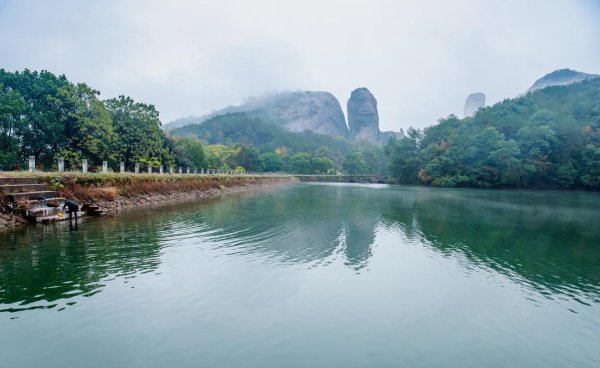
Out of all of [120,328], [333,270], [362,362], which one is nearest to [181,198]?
[333,270]

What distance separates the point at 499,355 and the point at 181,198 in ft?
114

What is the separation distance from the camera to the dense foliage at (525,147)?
213ft

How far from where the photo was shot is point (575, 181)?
214 ft

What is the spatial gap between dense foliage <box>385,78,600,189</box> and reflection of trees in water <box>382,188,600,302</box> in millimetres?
41970

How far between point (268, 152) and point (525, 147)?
293 ft

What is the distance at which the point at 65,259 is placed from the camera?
40.4ft

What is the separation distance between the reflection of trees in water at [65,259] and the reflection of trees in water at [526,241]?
43.9 ft

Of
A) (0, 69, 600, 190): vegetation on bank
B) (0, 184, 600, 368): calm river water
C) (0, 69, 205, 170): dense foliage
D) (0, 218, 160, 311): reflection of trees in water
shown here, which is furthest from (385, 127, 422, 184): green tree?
→ (0, 218, 160, 311): reflection of trees in water

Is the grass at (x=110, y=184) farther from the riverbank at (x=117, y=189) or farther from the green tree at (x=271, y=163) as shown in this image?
the green tree at (x=271, y=163)

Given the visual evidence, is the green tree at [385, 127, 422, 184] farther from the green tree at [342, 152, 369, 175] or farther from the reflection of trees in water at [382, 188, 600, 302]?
the reflection of trees in water at [382, 188, 600, 302]

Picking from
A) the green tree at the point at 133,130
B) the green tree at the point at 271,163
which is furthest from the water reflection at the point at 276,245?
the green tree at the point at 271,163

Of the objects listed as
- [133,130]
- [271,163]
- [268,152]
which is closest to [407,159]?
[271,163]

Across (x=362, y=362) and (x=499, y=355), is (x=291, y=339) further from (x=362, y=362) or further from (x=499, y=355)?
(x=499, y=355)

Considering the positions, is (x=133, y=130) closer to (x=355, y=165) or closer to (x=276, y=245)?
(x=276, y=245)
